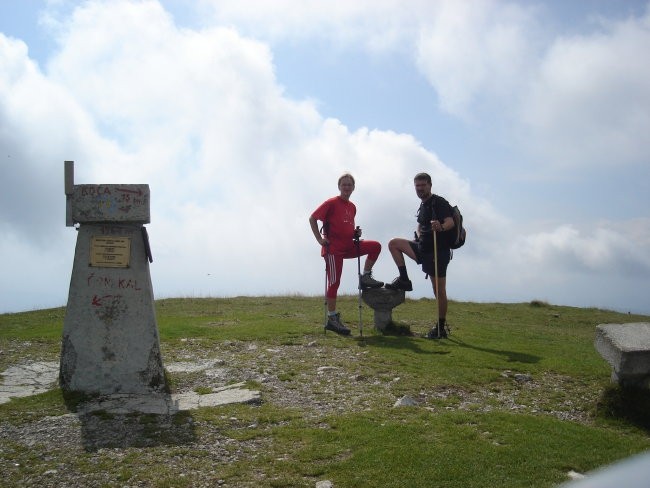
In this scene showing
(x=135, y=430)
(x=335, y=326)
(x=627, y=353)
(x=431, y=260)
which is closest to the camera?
(x=135, y=430)

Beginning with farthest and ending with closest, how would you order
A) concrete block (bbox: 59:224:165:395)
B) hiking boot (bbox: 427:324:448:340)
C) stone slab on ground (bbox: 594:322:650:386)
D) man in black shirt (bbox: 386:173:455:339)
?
hiking boot (bbox: 427:324:448:340) → man in black shirt (bbox: 386:173:455:339) → concrete block (bbox: 59:224:165:395) → stone slab on ground (bbox: 594:322:650:386)

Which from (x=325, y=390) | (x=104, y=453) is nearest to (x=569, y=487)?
(x=104, y=453)

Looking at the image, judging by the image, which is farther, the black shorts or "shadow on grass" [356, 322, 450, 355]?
the black shorts

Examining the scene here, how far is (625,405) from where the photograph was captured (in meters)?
8.16

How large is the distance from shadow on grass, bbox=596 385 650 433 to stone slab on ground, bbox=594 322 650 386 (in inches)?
6.8

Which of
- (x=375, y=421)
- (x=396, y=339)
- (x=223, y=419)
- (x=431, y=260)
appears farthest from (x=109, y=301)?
(x=431, y=260)

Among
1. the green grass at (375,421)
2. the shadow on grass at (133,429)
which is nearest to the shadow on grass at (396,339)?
the green grass at (375,421)

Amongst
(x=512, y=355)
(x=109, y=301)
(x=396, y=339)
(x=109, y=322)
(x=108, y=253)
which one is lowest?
(x=512, y=355)

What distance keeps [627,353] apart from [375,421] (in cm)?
381

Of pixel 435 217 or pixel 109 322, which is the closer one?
pixel 109 322

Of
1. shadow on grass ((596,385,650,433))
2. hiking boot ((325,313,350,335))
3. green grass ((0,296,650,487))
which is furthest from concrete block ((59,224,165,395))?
shadow on grass ((596,385,650,433))

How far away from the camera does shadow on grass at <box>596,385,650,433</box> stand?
8000mm

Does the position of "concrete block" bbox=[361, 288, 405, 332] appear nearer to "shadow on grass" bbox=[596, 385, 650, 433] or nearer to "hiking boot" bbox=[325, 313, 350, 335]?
"hiking boot" bbox=[325, 313, 350, 335]

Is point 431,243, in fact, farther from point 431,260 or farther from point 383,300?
point 383,300
